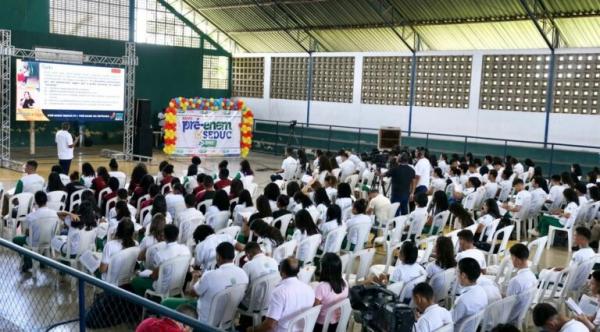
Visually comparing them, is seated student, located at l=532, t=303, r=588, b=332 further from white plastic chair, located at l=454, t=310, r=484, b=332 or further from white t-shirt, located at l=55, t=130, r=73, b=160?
white t-shirt, located at l=55, t=130, r=73, b=160

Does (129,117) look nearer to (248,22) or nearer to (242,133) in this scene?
(242,133)

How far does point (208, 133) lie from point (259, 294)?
1381 cm

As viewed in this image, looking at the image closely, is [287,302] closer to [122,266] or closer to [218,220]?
[122,266]

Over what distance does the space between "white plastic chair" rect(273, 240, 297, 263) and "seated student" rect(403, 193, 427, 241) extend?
2536 millimetres

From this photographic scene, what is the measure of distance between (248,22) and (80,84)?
7149mm

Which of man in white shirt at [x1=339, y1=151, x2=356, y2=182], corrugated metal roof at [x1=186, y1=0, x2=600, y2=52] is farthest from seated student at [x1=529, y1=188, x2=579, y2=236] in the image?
corrugated metal roof at [x1=186, y1=0, x2=600, y2=52]

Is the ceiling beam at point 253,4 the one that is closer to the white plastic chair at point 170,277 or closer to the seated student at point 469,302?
the white plastic chair at point 170,277

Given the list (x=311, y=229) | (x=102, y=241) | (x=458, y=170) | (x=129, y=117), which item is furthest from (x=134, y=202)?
(x=129, y=117)

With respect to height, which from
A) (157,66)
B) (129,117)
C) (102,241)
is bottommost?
(102,241)

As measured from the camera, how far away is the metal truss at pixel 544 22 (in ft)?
50.6

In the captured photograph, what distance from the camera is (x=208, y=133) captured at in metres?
18.8

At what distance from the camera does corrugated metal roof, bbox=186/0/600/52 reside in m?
16.0

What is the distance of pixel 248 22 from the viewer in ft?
73.0

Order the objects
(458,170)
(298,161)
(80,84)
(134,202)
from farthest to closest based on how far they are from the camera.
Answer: (80,84)
(298,161)
(458,170)
(134,202)
